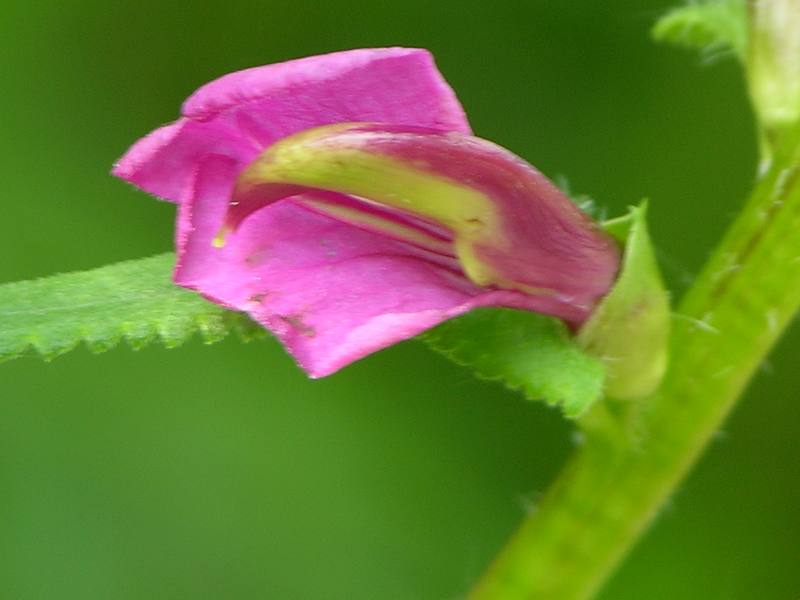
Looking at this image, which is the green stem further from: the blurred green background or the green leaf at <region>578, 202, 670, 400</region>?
the blurred green background

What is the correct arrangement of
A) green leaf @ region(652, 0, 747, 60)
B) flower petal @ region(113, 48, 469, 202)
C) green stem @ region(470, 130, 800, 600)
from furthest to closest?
1. green leaf @ region(652, 0, 747, 60)
2. green stem @ region(470, 130, 800, 600)
3. flower petal @ region(113, 48, 469, 202)

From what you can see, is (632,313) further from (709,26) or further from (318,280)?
(709,26)

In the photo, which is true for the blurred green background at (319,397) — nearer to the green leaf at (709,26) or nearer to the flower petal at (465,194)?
the green leaf at (709,26)

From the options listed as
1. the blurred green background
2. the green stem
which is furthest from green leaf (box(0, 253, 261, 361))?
the blurred green background

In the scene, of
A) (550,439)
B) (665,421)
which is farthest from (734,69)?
(665,421)

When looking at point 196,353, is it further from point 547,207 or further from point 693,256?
point 547,207
